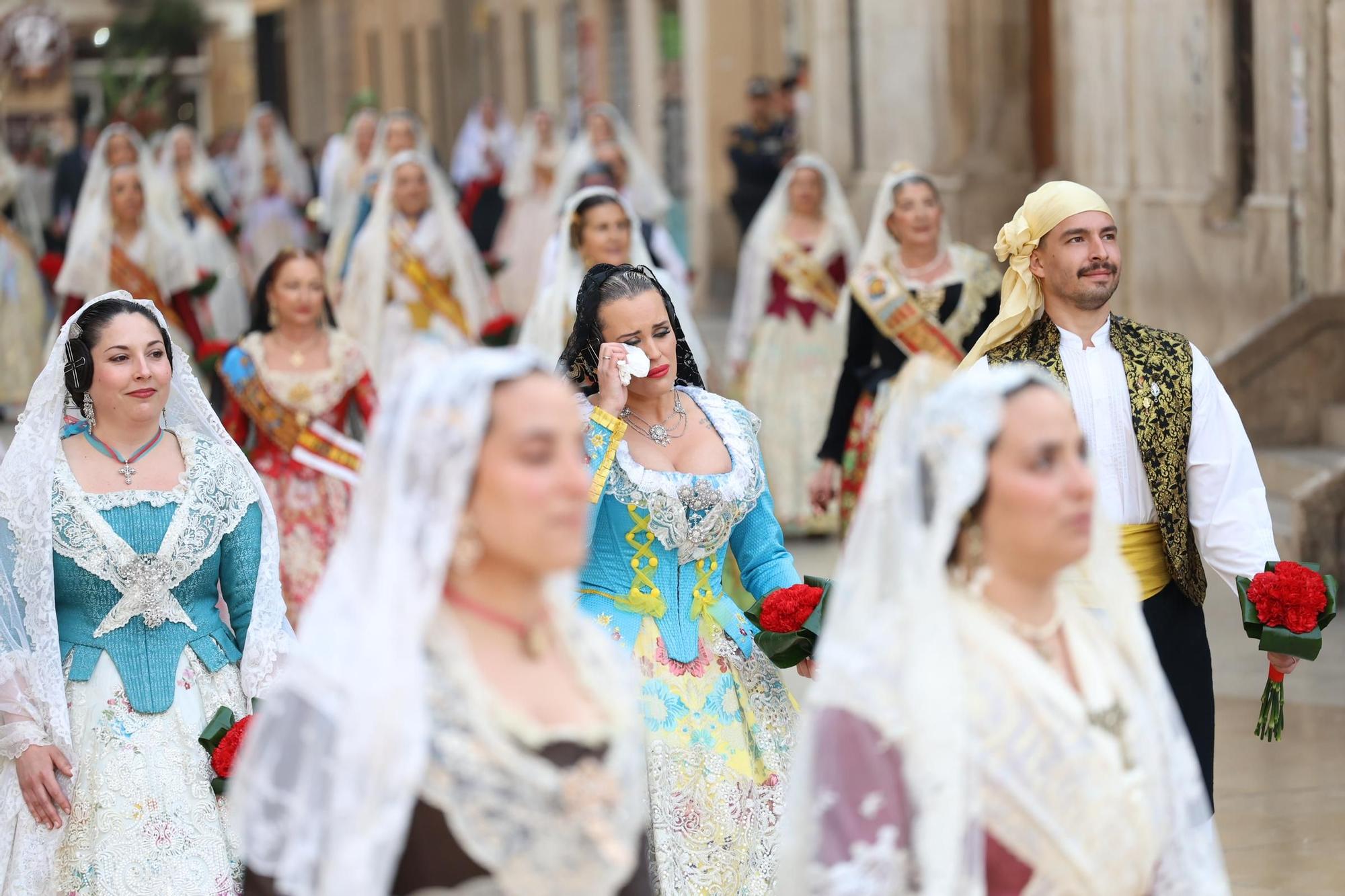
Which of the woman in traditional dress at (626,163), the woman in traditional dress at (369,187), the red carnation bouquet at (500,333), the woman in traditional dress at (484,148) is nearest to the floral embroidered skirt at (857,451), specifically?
the red carnation bouquet at (500,333)

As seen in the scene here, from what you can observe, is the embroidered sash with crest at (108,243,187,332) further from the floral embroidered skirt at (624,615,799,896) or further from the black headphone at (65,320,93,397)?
the floral embroidered skirt at (624,615,799,896)

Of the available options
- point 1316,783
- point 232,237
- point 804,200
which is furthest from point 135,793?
point 232,237

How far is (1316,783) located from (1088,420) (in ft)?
6.64

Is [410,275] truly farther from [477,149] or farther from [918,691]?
[477,149]

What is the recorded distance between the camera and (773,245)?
10.2 metres

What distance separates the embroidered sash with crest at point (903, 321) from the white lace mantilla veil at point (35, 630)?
3400 mm

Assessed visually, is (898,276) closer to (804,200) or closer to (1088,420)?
(804,200)

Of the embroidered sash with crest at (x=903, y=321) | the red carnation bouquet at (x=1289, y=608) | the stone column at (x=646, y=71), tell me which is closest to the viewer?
the red carnation bouquet at (x=1289, y=608)

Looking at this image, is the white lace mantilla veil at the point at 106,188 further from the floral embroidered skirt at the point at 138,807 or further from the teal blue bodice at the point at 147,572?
the floral embroidered skirt at the point at 138,807

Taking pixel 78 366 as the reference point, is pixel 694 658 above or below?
below

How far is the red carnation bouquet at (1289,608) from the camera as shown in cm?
418

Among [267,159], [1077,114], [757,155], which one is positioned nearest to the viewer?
[1077,114]

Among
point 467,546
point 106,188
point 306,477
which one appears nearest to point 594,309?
point 467,546

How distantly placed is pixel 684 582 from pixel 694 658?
0.51 feet
